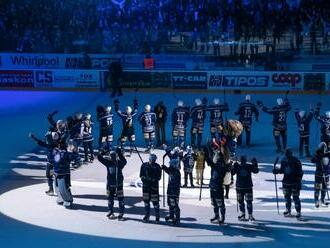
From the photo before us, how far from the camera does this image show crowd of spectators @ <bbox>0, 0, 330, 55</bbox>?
30.2 metres

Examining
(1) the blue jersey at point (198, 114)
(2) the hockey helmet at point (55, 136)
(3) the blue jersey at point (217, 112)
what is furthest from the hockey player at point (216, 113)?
(2) the hockey helmet at point (55, 136)

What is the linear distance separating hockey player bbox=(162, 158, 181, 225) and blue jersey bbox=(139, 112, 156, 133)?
5.95 metres

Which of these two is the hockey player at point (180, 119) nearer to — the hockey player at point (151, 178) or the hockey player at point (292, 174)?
the hockey player at point (151, 178)

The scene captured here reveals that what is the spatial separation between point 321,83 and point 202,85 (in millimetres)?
4926

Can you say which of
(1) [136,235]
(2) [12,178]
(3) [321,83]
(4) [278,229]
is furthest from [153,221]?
(3) [321,83]

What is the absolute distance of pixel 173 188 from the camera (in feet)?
41.3

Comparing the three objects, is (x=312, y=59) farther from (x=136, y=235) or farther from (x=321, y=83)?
(x=136, y=235)

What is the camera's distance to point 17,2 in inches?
1336

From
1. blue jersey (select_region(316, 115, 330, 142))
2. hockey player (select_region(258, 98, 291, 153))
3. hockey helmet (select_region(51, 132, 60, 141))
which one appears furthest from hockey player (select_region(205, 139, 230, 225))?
hockey player (select_region(258, 98, 291, 153))

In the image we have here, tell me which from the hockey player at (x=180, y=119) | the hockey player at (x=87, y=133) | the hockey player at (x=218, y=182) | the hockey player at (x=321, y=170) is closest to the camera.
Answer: the hockey player at (x=218, y=182)

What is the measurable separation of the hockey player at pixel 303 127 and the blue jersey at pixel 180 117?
10.1 feet

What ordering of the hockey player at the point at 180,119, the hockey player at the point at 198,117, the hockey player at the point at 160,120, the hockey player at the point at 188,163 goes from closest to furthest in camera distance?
the hockey player at the point at 188,163, the hockey player at the point at 180,119, the hockey player at the point at 198,117, the hockey player at the point at 160,120

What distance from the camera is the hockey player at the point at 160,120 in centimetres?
1946

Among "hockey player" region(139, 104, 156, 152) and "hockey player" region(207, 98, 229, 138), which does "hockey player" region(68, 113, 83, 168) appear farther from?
"hockey player" region(207, 98, 229, 138)
